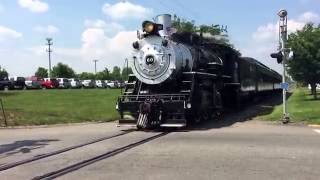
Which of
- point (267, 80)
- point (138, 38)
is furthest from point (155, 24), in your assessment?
point (267, 80)

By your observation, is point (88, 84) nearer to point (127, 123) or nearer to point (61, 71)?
point (61, 71)

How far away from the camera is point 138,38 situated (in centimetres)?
2248

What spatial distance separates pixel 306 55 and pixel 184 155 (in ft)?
111

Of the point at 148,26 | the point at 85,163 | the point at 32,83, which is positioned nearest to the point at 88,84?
the point at 32,83

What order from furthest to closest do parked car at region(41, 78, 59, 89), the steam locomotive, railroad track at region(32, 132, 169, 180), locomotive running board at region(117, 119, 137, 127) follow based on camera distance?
parked car at region(41, 78, 59, 89), locomotive running board at region(117, 119, 137, 127), the steam locomotive, railroad track at region(32, 132, 169, 180)

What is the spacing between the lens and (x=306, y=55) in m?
45.2

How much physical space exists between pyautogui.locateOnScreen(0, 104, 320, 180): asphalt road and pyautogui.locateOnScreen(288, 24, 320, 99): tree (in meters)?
26.6

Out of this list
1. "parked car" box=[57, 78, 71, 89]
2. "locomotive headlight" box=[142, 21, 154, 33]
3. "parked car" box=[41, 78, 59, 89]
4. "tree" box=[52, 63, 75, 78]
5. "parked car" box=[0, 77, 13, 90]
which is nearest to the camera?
"locomotive headlight" box=[142, 21, 154, 33]

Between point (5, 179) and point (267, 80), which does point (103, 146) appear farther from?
point (267, 80)

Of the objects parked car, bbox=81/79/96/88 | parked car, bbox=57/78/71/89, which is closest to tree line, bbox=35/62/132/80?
parked car, bbox=81/79/96/88

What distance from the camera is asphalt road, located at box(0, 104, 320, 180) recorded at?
10938 millimetres

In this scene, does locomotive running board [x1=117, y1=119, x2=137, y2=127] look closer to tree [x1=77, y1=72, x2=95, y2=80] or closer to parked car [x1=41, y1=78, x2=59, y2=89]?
parked car [x1=41, y1=78, x2=59, y2=89]

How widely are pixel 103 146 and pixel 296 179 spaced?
6.59 meters

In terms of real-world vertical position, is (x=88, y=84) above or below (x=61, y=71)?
below
